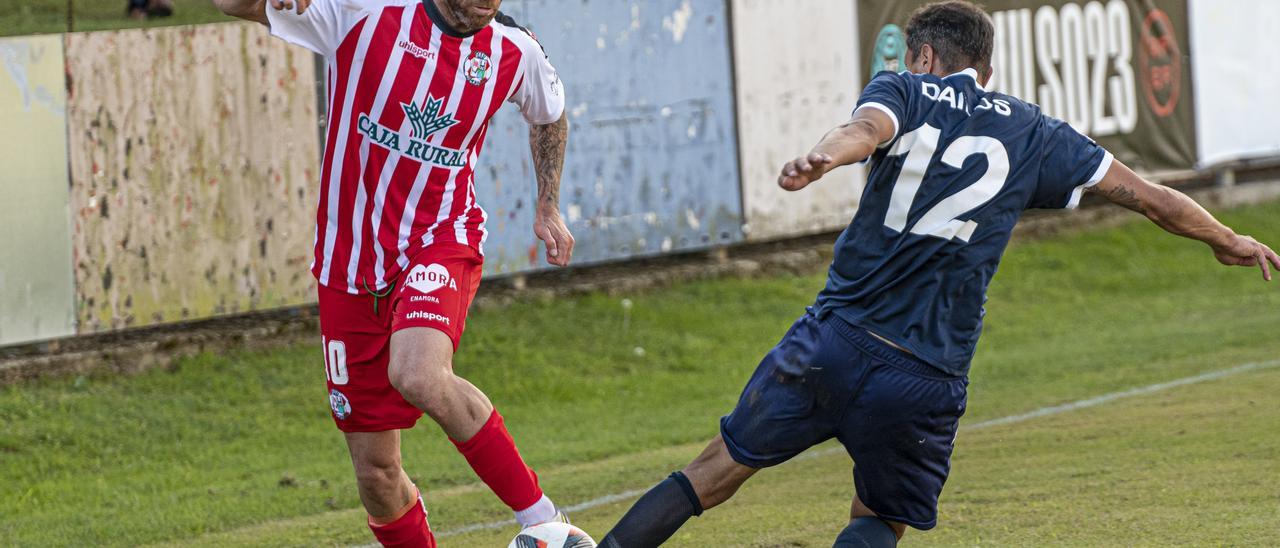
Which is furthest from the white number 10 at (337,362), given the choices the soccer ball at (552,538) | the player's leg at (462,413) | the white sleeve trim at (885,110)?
the white sleeve trim at (885,110)

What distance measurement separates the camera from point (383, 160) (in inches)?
199

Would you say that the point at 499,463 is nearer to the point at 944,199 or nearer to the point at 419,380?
the point at 419,380

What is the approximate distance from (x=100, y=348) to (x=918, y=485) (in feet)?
22.3

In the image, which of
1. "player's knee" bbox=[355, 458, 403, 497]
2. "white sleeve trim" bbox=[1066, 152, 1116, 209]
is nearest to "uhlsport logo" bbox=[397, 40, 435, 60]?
"player's knee" bbox=[355, 458, 403, 497]

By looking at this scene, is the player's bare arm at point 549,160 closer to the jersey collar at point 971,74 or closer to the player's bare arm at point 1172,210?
the jersey collar at point 971,74

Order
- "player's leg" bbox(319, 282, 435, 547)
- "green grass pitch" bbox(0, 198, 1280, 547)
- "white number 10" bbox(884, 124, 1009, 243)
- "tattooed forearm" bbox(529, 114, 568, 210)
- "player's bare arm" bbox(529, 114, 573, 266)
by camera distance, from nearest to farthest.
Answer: "white number 10" bbox(884, 124, 1009, 243) → "player's leg" bbox(319, 282, 435, 547) → "player's bare arm" bbox(529, 114, 573, 266) → "tattooed forearm" bbox(529, 114, 568, 210) → "green grass pitch" bbox(0, 198, 1280, 547)

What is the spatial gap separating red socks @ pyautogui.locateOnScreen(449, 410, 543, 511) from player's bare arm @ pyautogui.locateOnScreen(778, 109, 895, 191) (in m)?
1.52

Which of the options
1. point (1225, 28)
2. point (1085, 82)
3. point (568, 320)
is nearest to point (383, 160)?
point (568, 320)

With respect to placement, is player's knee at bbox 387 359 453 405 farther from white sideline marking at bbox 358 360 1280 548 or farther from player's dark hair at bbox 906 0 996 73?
white sideline marking at bbox 358 360 1280 548

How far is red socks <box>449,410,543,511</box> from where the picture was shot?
16.1ft

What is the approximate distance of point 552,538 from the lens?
4898 mm

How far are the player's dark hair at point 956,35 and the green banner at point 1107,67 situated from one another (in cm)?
927

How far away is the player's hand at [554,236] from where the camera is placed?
206 inches

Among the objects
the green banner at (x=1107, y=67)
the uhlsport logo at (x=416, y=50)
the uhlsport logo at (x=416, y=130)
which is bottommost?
the green banner at (x=1107, y=67)
